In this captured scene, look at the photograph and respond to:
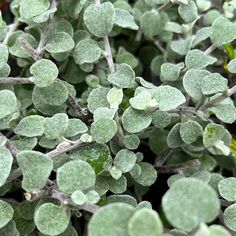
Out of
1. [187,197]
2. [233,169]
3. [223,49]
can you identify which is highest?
[187,197]

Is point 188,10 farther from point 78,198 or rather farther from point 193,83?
point 78,198

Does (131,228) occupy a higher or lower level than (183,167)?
higher

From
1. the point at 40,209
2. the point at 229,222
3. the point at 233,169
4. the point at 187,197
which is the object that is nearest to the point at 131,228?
the point at 187,197

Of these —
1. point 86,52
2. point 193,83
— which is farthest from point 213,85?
point 86,52

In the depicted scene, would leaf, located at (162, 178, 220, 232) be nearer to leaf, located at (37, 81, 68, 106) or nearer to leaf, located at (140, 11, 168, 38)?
leaf, located at (37, 81, 68, 106)

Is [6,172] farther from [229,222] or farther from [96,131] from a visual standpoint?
[229,222]

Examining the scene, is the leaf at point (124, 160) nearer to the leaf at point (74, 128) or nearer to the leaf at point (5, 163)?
the leaf at point (74, 128)

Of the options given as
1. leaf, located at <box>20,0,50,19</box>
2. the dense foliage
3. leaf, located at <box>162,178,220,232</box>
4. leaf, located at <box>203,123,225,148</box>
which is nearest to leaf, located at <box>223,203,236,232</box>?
the dense foliage
